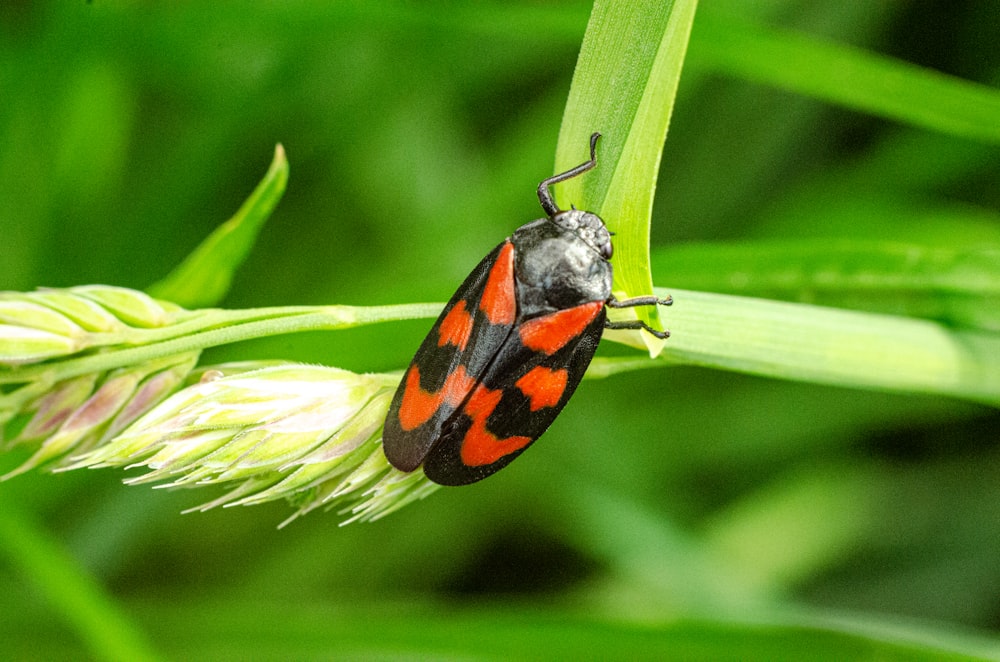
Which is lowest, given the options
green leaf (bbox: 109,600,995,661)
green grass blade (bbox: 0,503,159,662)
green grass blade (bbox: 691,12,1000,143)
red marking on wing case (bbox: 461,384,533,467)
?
green leaf (bbox: 109,600,995,661)

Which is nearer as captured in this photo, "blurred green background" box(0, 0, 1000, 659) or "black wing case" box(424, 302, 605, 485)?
"black wing case" box(424, 302, 605, 485)

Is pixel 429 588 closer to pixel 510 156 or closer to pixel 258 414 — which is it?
pixel 510 156

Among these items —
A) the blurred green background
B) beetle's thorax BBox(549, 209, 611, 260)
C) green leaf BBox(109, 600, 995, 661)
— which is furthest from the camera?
the blurred green background

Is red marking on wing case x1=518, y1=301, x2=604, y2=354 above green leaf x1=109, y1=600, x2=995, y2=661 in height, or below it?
above

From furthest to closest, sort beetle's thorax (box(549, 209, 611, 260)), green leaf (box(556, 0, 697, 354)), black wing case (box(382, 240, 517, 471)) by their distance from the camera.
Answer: beetle's thorax (box(549, 209, 611, 260)) < black wing case (box(382, 240, 517, 471)) < green leaf (box(556, 0, 697, 354))

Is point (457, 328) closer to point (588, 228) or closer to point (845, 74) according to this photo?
point (588, 228)

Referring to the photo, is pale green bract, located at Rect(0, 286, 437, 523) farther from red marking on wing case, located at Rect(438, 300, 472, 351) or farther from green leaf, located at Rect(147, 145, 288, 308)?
green leaf, located at Rect(147, 145, 288, 308)

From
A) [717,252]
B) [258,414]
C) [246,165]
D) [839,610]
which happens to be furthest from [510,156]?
[839,610]

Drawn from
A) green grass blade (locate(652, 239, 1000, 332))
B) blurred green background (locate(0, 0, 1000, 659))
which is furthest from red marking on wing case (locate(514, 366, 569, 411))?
blurred green background (locate(0, 0, 1000, 659))
